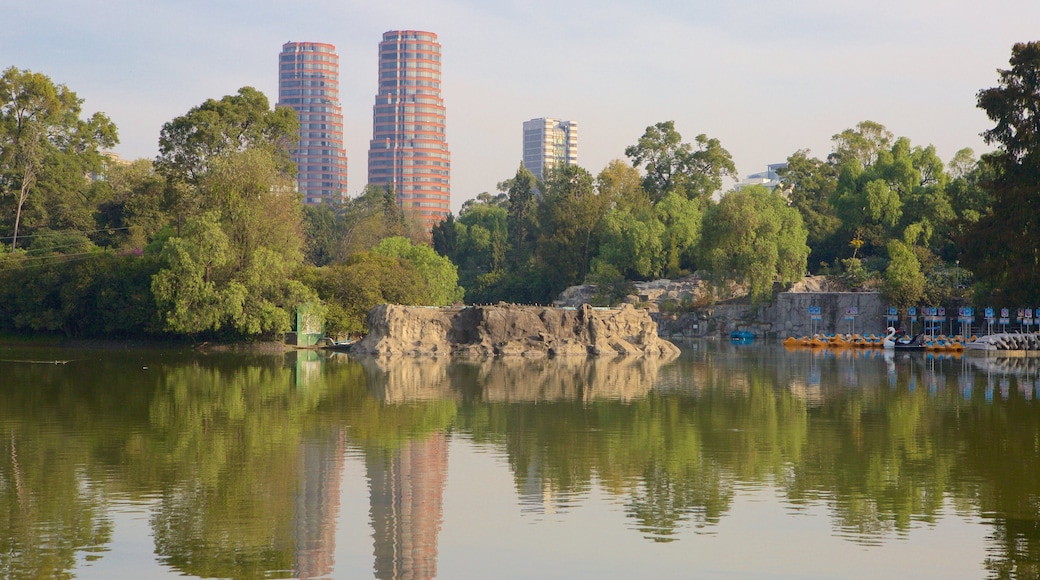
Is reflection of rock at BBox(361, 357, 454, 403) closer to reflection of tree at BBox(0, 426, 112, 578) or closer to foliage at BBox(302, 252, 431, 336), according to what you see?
foliage at BBox(302, 252, 431, 336)

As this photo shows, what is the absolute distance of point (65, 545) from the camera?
12625 mm

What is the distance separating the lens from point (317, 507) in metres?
15.0

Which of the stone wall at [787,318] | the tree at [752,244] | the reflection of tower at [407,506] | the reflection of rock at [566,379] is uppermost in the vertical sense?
the tree at [752,244]

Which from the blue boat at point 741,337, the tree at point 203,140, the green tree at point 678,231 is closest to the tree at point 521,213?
the green tree at point 678,231

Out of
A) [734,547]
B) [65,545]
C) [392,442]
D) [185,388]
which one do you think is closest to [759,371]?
[185,388]

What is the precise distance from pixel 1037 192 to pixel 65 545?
44.4m

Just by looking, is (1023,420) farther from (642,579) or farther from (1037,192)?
(1037,192)

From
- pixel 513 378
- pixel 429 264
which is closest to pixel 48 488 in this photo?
pixel 513 378

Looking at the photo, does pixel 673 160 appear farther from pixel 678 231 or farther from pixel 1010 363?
pixel 1010 363

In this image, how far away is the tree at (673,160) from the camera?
341 feet

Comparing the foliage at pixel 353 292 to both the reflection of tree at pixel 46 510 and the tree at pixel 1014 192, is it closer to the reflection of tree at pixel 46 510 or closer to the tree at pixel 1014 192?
the tree at pixel 1014 192

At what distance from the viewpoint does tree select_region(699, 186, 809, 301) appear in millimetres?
80875

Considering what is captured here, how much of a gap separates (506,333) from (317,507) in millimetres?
42594

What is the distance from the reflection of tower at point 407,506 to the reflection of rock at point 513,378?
10.9 meters
